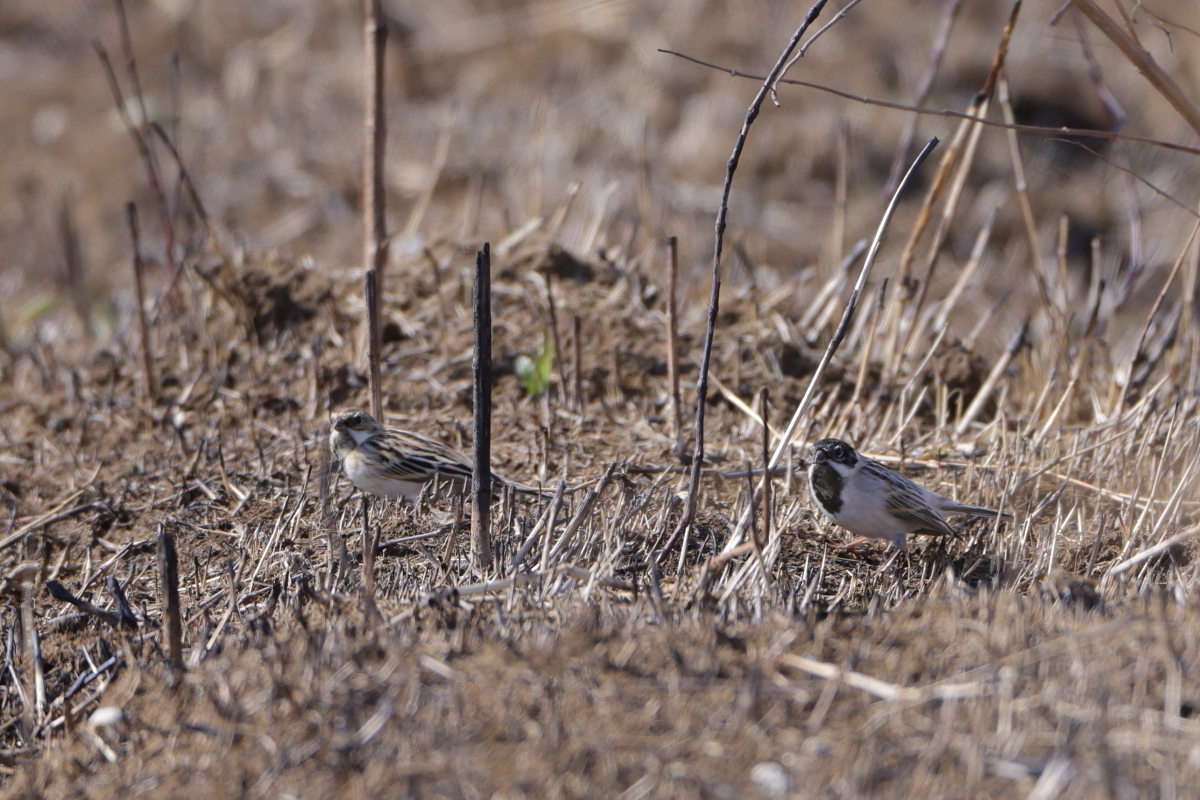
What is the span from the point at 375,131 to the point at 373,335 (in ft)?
4.04

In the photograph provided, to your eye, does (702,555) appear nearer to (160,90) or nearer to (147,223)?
(147,223)

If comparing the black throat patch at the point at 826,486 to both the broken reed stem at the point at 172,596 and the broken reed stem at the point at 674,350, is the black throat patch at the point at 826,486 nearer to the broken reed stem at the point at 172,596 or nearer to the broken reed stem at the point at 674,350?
the broken reed stem at the point at 674,350

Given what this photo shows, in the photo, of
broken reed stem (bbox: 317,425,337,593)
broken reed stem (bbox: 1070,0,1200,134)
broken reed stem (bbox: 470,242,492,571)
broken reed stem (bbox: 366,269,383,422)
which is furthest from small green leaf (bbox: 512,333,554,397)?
broken reed stem (bbox: 1070,0,1200,134)

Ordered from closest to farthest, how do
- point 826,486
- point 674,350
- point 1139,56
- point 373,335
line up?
point 1139,56 → point 826,486 → point 373,335 → point 674,350

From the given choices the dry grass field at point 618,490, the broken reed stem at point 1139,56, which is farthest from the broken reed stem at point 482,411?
the broken reed stem at point 1139,56

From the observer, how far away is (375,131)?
20.1 ft

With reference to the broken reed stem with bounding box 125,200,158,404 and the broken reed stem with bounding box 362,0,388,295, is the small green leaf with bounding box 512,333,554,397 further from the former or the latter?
the broken reed stem with bounding box 125,200,158,404

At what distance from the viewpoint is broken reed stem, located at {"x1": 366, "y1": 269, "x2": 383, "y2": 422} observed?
5.36m

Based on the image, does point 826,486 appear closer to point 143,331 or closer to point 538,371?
point 538,371

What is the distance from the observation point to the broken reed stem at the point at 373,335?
5355 millimetres

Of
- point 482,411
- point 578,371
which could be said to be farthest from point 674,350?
point 482,411

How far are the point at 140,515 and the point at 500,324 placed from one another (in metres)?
2.37

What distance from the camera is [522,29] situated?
16.4 m

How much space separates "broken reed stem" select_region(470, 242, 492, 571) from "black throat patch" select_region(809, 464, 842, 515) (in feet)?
4.39
